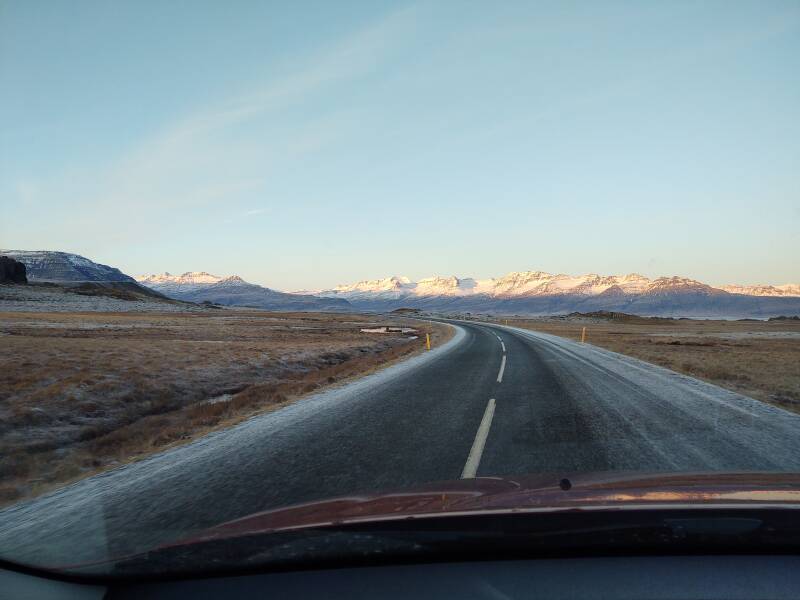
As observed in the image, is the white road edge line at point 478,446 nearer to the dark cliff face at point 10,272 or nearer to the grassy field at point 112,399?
the grassy field at point 112,399

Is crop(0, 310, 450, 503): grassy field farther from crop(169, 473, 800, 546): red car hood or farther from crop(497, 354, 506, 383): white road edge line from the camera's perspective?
crop(169, 473, 800, 546): red car hood

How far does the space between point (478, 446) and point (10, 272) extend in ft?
589

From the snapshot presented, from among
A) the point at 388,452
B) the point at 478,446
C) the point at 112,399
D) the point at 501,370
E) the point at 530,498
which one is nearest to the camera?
the point at 530,498

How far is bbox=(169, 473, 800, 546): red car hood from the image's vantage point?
2631 millimetres

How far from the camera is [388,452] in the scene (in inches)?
245

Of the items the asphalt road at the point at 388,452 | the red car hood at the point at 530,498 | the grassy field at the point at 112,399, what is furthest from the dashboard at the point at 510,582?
the grassy field at the point at 112,399

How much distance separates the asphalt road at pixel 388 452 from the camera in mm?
4324

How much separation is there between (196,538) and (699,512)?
2669mm

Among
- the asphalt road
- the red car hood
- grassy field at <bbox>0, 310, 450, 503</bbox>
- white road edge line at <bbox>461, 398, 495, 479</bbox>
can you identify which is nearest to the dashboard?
the red car hood

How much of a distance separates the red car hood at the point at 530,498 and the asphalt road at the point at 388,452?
1.27 metres

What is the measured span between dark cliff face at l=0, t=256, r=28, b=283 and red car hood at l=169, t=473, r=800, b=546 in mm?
171110

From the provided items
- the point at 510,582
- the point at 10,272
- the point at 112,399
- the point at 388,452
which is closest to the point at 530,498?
the point at 510,582

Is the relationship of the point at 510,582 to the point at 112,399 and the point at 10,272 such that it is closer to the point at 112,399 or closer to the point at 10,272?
the point at 112,399

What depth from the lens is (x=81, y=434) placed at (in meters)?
9.88
